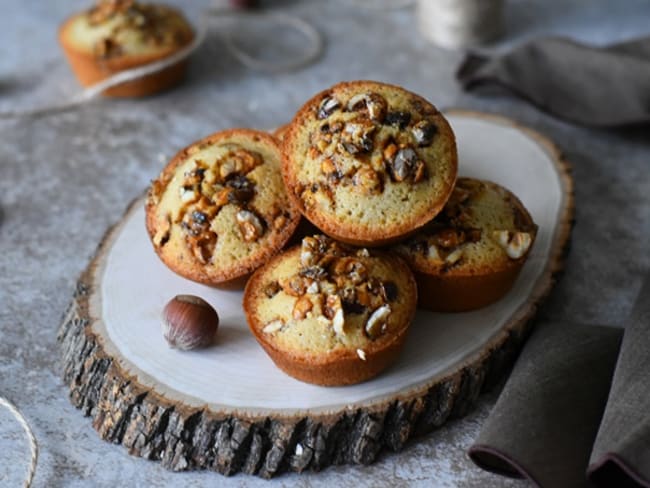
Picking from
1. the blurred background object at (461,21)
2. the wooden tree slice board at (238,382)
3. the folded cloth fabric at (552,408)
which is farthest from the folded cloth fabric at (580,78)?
the folded cloth fabric at (552,408)

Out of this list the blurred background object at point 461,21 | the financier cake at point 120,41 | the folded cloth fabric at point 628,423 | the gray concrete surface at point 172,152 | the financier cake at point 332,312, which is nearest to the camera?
the folded cloth fabric at point 628,423

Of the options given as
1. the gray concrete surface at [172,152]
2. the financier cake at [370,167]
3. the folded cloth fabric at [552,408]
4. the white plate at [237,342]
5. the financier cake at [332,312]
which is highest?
the financier cake at [370,167]

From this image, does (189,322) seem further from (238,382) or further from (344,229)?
(344,229)

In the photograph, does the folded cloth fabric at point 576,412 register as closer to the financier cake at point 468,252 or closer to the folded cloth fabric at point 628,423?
the folded cloth fabric at point 628,423

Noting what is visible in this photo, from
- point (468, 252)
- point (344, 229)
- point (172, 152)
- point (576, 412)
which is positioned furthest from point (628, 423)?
point (172, 152)

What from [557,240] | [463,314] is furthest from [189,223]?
[557,240]

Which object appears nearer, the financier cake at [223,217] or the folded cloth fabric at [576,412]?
the folded cloth fabric at [576,412]
